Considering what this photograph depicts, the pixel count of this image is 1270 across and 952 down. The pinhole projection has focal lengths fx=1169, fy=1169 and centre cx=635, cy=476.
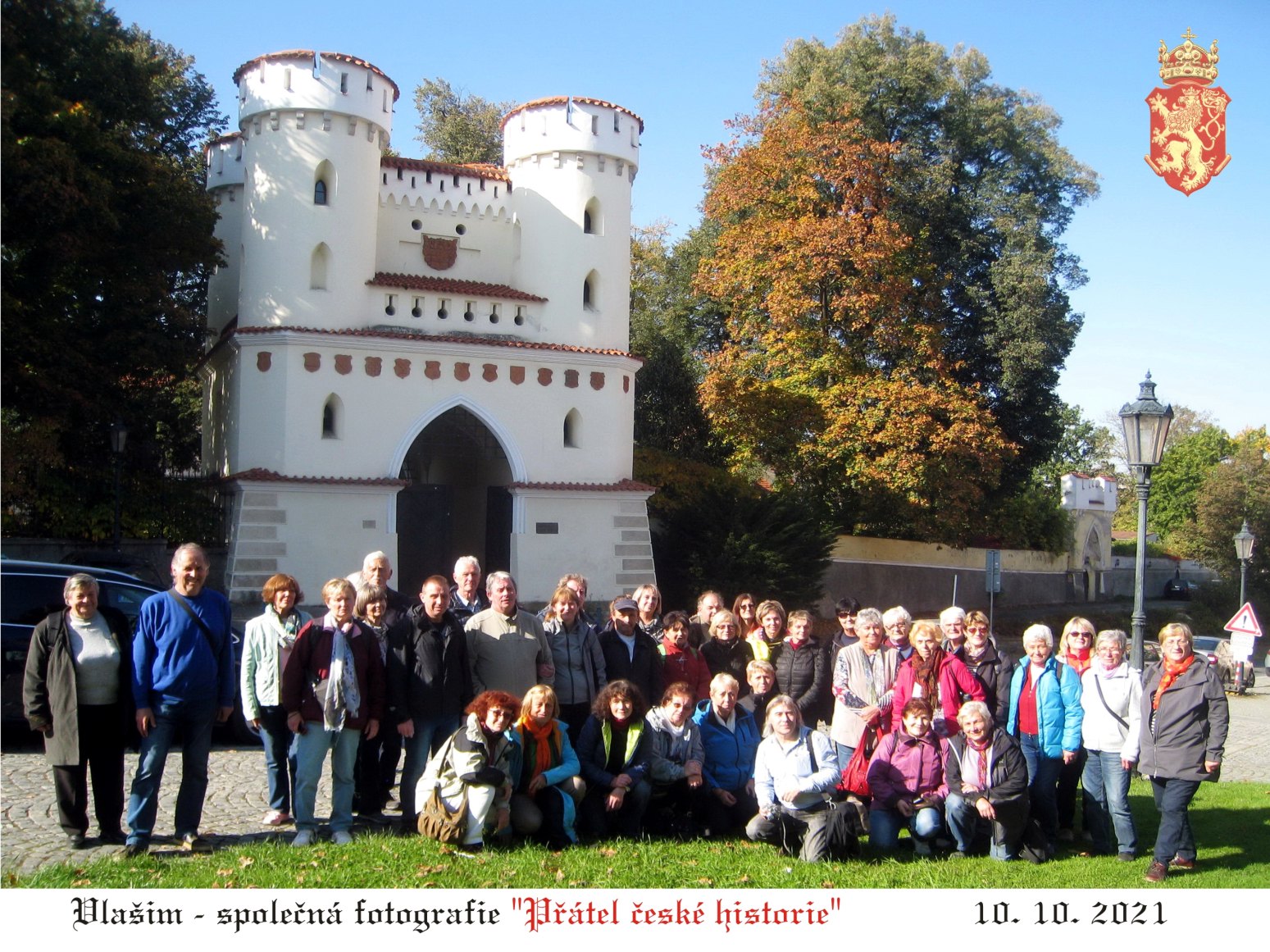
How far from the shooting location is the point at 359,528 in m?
Result: 19.5

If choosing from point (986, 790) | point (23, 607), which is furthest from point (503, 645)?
point (23, 607)

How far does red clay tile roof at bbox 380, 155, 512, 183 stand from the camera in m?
21.1

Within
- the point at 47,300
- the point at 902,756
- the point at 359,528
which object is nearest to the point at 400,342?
the point at 359,528

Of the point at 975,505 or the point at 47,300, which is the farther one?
the point at 975,505

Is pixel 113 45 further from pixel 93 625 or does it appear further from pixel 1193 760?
pixel 1193 760

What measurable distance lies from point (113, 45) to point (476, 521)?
33.1 feet

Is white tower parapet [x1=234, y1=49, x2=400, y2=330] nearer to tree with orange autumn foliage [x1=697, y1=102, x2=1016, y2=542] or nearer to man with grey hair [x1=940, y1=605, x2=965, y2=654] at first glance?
tree with orange autumn foliage [x1=697, y1=102, x2=1016, y2=542]

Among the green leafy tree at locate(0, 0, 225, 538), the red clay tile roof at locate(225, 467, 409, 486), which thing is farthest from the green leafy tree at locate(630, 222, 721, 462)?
the green leafy tree at locate(0, 0, 225, 538)

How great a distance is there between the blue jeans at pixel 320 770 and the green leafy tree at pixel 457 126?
28.3m

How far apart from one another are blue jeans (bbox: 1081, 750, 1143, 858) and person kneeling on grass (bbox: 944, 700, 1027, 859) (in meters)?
0.62

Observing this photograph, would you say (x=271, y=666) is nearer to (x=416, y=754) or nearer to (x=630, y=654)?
(x=416, y=754)

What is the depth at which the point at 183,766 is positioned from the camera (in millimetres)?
6738

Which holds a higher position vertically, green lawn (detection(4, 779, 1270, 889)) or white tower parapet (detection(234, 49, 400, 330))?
white tower parapet (detection(234, 49, 400, 330))
